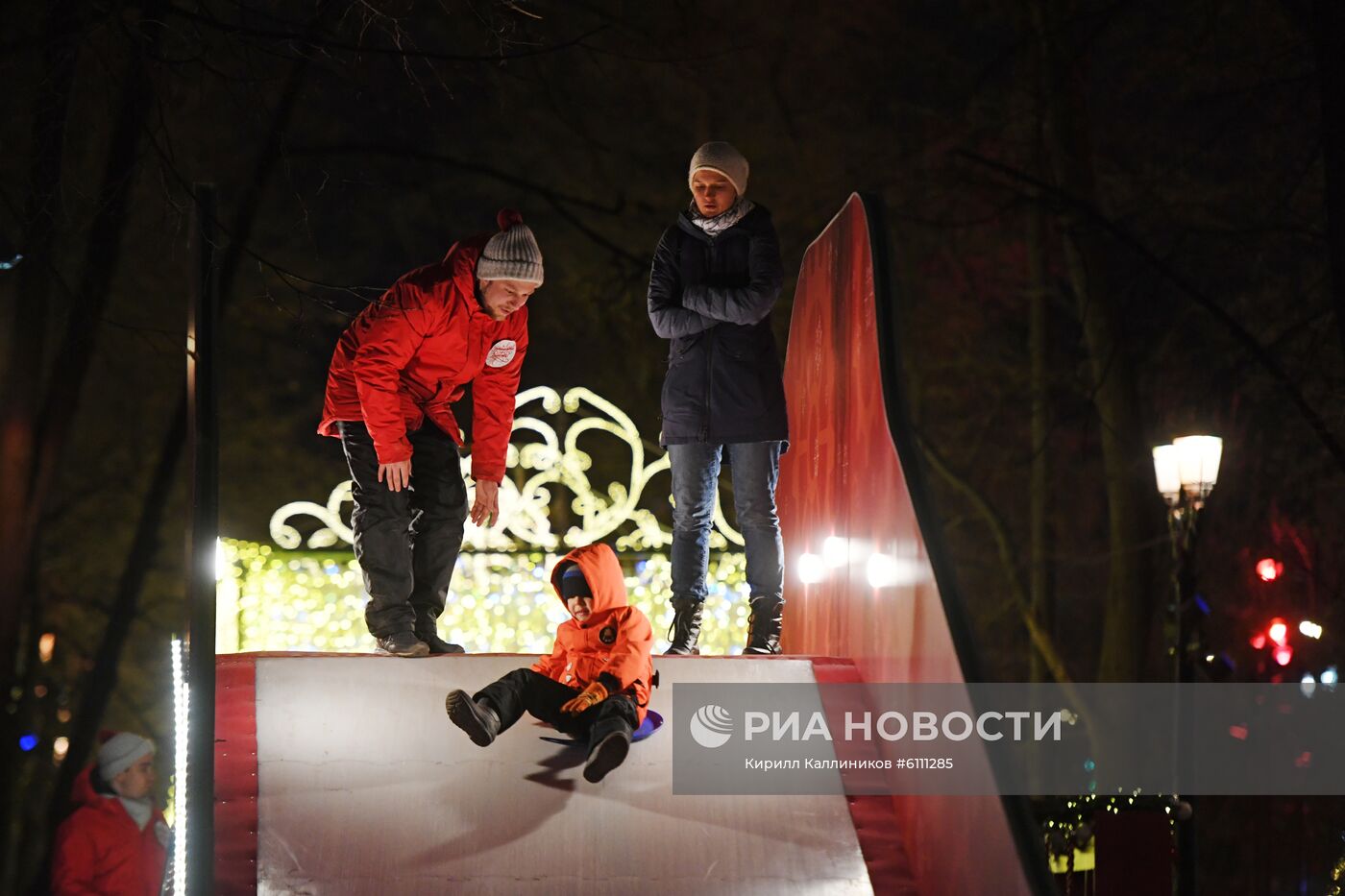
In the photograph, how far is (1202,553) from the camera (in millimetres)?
10664

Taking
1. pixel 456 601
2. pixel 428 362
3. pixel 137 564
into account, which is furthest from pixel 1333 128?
pixel 137 564

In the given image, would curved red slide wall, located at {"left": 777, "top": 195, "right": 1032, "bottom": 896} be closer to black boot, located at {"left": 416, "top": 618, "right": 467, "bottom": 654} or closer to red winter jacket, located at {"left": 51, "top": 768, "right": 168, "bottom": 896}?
black boot, located at {"left": 416, "top": 618, "right": 467, "bottom": 654}

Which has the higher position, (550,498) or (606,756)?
(550,498)

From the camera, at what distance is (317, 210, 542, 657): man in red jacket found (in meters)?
4.98

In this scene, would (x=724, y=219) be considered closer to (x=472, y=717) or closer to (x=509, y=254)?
(x=509, y=254)

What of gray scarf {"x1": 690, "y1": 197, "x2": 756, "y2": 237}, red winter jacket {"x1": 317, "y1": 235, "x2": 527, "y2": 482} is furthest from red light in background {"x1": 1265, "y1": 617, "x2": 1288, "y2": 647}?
red winter jacket {"x1": 317, "y1": 235, "x2": 527, "y2": 482}

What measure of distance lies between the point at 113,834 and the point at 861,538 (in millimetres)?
3016

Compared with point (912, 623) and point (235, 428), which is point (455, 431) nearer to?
point (912, 623)

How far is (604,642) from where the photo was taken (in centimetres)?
449

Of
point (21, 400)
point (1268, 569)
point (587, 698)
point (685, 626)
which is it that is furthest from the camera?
point (1268, 569)

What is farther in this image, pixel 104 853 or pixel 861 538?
pixel 104 853

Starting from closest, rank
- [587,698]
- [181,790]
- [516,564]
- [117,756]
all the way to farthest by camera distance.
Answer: [181,790], [587,698], [117,756], [516,564]

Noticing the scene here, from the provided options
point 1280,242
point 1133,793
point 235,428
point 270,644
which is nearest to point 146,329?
point 235,428

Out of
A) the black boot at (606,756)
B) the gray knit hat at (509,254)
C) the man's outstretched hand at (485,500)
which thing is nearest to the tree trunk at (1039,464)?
the man's outstretched hand at (485,500)
